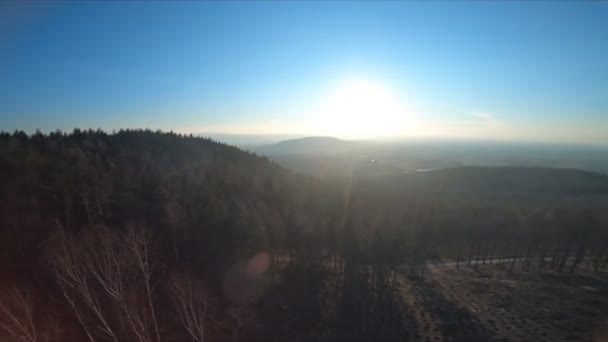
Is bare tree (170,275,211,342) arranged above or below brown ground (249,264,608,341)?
above

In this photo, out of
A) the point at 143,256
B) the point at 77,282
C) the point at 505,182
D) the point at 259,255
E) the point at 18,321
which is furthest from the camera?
the point at 505,182

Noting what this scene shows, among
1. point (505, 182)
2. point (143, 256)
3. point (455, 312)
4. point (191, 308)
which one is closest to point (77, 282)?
point (143, 256)

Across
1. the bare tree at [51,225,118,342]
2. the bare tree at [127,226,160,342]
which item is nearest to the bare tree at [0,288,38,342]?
the bare tree at [51,225,118,342]

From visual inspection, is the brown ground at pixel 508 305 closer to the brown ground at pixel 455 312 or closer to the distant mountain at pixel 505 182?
the brown ground at pixel 455 312

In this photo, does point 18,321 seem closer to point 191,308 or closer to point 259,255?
point 191,308

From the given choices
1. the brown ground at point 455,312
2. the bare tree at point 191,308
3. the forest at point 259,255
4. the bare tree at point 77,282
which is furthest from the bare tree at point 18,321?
the brown ground at point 455,312

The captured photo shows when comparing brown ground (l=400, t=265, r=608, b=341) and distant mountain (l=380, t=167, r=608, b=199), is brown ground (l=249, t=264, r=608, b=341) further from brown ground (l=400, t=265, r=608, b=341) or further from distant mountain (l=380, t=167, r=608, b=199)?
distant mountain (l=380, t=167, r=608, b=199)

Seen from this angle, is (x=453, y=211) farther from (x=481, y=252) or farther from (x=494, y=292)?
(x=494, y=292)

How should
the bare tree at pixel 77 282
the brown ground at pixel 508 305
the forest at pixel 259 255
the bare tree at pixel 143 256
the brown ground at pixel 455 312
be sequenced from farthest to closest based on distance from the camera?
1. the brown ground at pixel 455 312
2. the brown ground at pixel 508 305
3. the forest at pixel 259 255
4. the bare tree at pixel 143 256
5. the bare tree at pixel 77 282

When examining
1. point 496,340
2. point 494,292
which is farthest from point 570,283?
point 496,340
